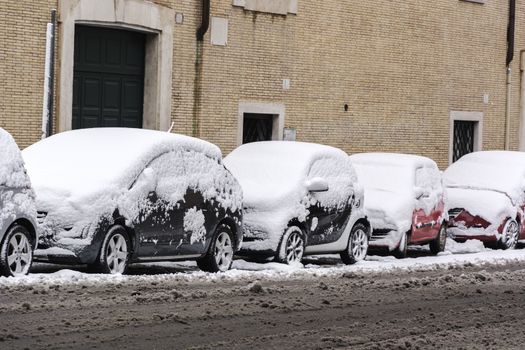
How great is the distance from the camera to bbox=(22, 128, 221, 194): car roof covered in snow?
15227mm

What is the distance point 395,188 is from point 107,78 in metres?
5.61

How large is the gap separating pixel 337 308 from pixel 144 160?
3915 millimetres

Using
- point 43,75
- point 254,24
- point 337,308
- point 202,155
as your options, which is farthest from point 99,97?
point 337,308

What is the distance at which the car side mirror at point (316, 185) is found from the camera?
18.6 m

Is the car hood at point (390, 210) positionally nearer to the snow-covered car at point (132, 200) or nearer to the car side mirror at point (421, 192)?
the car side mirror at point (421, 192)

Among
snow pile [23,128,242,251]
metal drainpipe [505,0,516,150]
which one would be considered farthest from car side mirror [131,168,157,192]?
metal drainpipe [505,0,516,150]

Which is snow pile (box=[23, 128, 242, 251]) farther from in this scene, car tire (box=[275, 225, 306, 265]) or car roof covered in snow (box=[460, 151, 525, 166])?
car roof covered in snow (box=[460, 151, 525, 166])

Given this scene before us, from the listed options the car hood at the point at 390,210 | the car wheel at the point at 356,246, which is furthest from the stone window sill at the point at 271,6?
the car wheel at the point at 356,246

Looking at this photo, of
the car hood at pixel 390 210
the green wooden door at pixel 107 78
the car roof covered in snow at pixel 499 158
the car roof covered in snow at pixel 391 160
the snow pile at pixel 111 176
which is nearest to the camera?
the snow pile at pixel 111 176

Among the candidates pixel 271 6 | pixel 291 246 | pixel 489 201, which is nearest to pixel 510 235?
pixel 489 201

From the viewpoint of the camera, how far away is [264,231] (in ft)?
58.7

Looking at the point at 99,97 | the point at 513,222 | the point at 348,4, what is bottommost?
the point at 513,222

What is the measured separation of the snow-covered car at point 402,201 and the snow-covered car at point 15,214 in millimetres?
7676

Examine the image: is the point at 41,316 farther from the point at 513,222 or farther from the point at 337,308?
the point at 513,222
